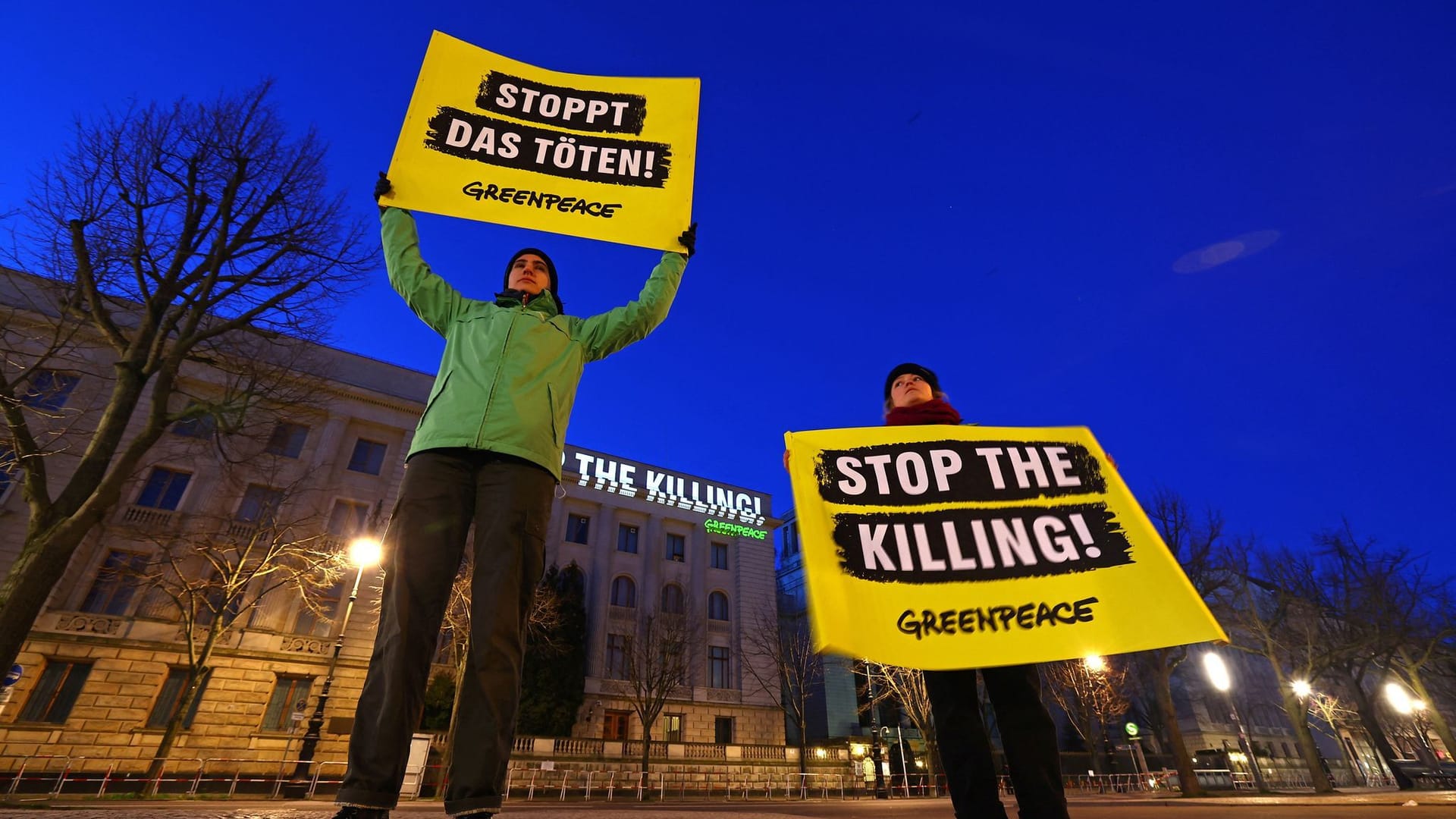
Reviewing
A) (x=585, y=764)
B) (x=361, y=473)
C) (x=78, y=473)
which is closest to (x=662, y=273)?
(x=78, y=473)

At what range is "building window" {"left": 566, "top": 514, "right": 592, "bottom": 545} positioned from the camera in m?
35.2

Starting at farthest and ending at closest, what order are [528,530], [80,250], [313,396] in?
[313,396] → [80,250] → [528,530]

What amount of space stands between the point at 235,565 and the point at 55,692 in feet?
19.0

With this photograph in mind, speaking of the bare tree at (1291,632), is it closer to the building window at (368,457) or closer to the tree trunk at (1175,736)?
the tree trunk at (1175,736)

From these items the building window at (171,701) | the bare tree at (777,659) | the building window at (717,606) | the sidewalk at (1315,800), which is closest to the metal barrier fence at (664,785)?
the bare tree at (777,659)

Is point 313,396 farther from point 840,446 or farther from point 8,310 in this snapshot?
point 840,446

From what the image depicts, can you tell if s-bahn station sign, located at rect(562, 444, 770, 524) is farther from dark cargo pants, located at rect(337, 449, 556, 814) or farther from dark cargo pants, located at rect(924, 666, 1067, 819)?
dark cargo pants, located at rect(924, 666, 1067, 819)

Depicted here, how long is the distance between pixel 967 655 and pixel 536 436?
6.53ft

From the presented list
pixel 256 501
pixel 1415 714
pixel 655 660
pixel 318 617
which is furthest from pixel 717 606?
pixel 1415 714

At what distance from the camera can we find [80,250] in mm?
10766

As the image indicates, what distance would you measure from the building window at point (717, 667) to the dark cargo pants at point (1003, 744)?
33.9 metres

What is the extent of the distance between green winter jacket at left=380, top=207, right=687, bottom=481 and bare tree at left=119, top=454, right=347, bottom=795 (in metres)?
19.5

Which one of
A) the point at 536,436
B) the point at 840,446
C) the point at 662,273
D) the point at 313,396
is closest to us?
the point at 536,436

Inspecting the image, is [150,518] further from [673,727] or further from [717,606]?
[717,606]
